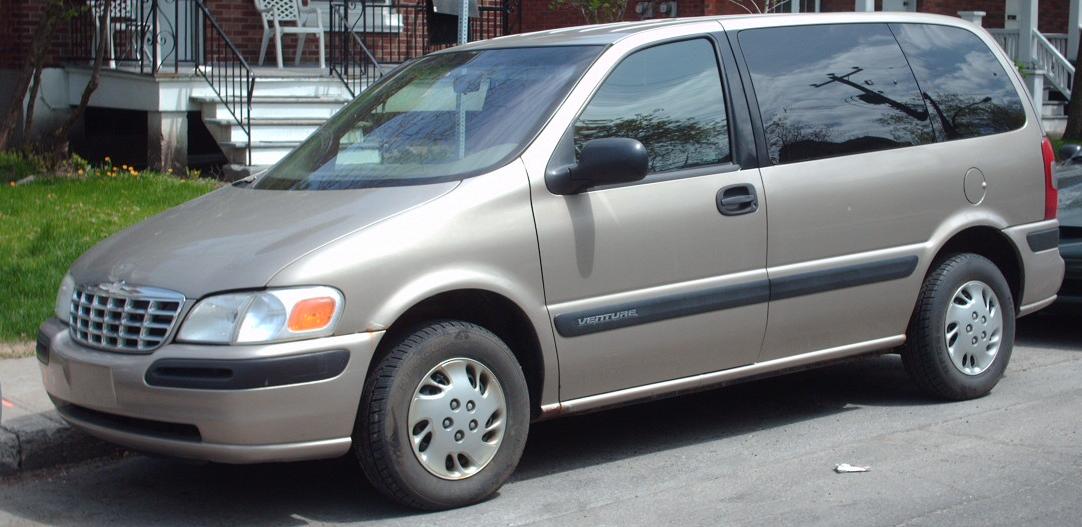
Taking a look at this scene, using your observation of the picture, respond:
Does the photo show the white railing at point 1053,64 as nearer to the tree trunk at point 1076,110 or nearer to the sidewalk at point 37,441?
the tree trunk at point 1076,110

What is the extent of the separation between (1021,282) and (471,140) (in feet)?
10.4

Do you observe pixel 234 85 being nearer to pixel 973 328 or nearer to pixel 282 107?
pixel 282 107

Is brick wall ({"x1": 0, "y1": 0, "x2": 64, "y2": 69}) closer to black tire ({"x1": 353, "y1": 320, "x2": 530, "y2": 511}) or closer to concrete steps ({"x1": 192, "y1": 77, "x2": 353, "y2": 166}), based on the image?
concrete steps ({"x1": 192, "y1": 77, "x2": 353, "y2": 166})

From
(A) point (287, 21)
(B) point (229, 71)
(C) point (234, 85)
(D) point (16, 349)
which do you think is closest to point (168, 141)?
(C) point (234, 85)

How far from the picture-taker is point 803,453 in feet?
20.1

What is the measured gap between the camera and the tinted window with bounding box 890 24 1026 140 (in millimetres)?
6855

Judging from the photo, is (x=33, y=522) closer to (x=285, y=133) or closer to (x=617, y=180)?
(x=617, y=180)

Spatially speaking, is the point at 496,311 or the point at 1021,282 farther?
the point at 1021,282

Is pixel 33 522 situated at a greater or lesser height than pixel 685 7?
lesser

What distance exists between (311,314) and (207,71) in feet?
35.4

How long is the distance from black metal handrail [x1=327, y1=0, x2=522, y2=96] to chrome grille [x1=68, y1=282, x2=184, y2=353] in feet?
33.3

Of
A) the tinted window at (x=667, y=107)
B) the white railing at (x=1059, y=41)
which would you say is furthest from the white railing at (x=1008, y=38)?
the tinted window at (x=667, y=107)

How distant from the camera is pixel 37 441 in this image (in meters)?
6.09

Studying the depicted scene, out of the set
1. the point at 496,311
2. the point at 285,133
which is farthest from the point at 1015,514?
the point at 285,133
